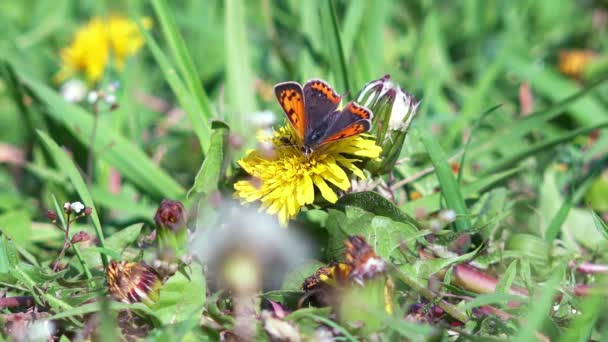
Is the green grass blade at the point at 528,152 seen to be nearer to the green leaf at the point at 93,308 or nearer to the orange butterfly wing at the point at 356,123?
the orange butterfly wing at the point at 356,123

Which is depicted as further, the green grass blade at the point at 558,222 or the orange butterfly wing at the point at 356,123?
the green grass blade at the point at 558,222

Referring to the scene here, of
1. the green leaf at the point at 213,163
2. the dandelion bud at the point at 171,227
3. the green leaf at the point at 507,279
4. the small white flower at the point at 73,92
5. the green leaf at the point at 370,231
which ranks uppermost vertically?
the small white flower at the point at 73,92

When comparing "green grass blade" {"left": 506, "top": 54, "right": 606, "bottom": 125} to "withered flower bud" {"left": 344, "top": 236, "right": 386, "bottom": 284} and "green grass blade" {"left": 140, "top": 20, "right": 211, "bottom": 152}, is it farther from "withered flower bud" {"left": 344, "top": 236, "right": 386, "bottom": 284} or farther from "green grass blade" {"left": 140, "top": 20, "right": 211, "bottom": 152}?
"withered flower bud" {"left": 344, "top": 236, "right": 386, "bottom": 284}

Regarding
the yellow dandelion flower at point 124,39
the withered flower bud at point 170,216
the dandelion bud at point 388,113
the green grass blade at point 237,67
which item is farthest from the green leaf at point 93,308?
the yellow dandelion flower at point 124,39

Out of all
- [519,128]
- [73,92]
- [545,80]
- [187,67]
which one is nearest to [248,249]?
[187,67]

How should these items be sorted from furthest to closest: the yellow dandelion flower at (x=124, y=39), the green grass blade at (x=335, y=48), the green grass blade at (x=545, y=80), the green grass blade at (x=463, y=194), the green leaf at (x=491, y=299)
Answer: the yellow dandelion flower at (x=124, y=39) → the green grass blade at (x=545, y=80) → the green grass blade at (x=335, y=48) → the green grass blade at (x=463, y=194) → the green leaf at (x=491, y=299)

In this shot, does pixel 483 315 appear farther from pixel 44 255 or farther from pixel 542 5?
pixel 542 5

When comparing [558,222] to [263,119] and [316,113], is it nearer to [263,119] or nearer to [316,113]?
[316,113]

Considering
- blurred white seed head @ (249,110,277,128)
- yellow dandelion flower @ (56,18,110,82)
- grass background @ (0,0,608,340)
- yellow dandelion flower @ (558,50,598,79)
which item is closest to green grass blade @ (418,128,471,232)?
grass background @ (0,0,608,340)
